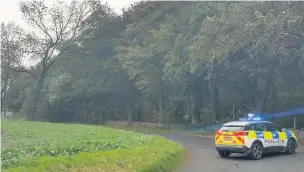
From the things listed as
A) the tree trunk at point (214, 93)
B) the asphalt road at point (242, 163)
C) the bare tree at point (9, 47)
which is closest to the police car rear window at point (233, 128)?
the asphalt road at point (242, 163)

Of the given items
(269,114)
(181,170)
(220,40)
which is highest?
(220,40)

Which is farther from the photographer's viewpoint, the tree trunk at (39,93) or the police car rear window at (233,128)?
the tree trunk at (39,93)

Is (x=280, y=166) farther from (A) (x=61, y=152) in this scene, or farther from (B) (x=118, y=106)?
(B) (x=118, y=106)

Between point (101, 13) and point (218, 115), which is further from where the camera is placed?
point (101, 13)

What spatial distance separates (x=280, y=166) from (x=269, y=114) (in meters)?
22.9

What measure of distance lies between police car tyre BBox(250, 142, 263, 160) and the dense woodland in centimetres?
806

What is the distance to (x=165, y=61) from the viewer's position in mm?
43875

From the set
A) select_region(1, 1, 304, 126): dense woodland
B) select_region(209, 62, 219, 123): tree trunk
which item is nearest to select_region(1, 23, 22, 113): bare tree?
select_region(1, 1, 304, 126): dense woodland

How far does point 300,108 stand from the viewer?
3612 centimetres

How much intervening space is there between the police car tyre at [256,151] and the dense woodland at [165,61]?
26.5 feet

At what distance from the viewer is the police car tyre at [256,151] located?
58.3ft

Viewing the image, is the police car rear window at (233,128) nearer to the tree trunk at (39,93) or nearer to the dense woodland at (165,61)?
the dense woodland at (165,61)

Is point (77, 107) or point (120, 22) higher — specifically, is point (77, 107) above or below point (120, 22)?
below

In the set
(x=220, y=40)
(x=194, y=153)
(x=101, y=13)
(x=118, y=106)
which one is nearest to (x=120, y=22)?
(x=101, y=13)
